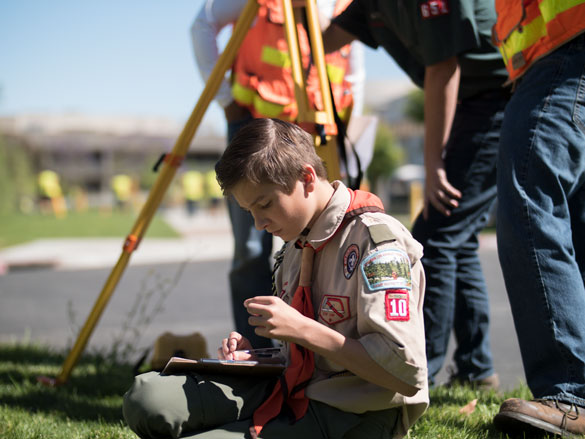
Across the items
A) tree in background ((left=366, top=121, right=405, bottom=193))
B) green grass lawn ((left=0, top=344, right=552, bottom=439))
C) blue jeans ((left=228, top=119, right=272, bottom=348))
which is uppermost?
blue jeans ((left=228, top=119, right=272, bottom=348))

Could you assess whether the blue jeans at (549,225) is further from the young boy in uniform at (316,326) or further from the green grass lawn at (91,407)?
the young boy in uniform at (316,326)

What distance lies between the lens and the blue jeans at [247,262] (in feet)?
10.0

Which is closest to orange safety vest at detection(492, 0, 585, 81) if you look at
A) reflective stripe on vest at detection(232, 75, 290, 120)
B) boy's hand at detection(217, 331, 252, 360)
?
reflective stripe on vest at detection(232, 75, 290, 120)

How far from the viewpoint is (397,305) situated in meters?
1.64

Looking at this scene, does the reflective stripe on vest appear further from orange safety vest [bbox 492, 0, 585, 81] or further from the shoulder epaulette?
→ the shoulder epaulette

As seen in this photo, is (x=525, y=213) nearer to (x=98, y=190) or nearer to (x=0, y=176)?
(x=0, y=176)

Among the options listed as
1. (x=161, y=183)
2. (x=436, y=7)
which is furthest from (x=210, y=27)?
(x=436, y=7)

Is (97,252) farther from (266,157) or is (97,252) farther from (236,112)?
(266,157)

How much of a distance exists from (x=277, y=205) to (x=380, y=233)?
0.30 m

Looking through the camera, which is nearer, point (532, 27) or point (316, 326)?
point (316, 326)

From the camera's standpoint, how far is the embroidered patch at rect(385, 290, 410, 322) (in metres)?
1.63

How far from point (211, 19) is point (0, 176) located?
23.0 meters

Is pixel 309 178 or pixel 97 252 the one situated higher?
pixel 309 178

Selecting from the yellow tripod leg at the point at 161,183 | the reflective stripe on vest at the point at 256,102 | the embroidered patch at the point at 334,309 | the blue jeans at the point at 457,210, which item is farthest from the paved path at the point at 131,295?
the embroidered patch at the point at 334,309
